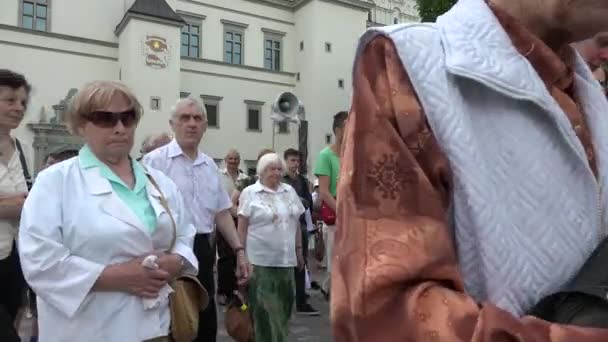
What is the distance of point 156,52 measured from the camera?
30344 millimetres

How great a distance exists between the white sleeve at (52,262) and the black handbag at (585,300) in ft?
6.86

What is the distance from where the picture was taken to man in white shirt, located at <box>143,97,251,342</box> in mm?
4578

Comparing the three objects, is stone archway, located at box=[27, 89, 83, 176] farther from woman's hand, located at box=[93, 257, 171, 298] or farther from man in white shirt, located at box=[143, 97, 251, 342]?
woman's hand, located at box=[93, 257, 171, 298]

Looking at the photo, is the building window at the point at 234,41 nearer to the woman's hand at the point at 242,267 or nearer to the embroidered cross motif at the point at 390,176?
the woman's hand at the point at 242,267

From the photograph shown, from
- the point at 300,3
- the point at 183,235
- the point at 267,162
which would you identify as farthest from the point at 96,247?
the point at 300,3

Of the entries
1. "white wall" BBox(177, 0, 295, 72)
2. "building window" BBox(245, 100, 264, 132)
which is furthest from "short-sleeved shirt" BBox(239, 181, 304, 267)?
"building window" BBox(245, 100, 264, 132)

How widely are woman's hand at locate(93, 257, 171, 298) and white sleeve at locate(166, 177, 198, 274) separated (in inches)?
10.0

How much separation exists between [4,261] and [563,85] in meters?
3.18

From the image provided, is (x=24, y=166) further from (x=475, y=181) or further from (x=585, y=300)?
(x=585, y=300)

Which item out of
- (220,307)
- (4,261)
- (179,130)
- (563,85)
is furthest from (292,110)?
(563,85)

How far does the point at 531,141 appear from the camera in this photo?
1.04m

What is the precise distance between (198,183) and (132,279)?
2.04m

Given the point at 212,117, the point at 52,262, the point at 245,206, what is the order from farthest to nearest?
the point at 212,117, the point at 245,206, the point at 52,262

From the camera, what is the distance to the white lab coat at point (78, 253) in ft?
8.58
